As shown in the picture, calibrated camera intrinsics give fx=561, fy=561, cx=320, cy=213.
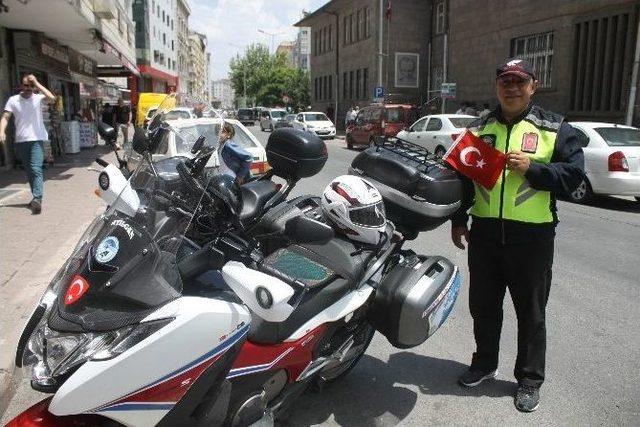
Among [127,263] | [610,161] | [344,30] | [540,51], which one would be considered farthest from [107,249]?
[344,30]

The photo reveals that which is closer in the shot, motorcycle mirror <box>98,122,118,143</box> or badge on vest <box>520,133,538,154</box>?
motorcycle mirror <box>98,122,118,143</box>

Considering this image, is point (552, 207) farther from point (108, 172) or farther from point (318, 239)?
point (108, 172)

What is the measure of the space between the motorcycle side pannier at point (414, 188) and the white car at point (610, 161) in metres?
7.17

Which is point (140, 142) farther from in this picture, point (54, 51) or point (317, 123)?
point (317, 123)

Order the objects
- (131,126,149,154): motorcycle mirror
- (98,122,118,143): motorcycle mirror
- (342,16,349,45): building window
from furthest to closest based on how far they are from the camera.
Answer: (342,16,349,45): building window < (98,122,118,143): motorcycle mirror < (131,126,149,154): motorcycle mirror

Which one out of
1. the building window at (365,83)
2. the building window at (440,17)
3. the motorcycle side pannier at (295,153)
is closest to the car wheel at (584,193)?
the motorcycle side pannier at (295,153)

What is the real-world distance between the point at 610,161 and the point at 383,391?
7.98 metres

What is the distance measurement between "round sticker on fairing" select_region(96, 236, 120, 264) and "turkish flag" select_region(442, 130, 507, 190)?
6.32 feet

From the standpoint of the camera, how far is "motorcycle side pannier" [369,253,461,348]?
275 centimetres

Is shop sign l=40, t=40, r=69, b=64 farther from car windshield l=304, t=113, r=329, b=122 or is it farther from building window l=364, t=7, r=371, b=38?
building window l=364, t=7, r=371, b=38

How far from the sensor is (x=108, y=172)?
2.33 meters

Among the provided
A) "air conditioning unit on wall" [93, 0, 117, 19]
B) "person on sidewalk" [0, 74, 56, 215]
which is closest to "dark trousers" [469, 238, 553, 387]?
"person on sidewalk" [0, 74, 56, 215]

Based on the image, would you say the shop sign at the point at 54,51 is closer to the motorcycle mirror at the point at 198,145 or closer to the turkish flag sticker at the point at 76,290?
the motorcycle mirror at the point at 198,145

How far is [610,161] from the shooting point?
9.61 meters
